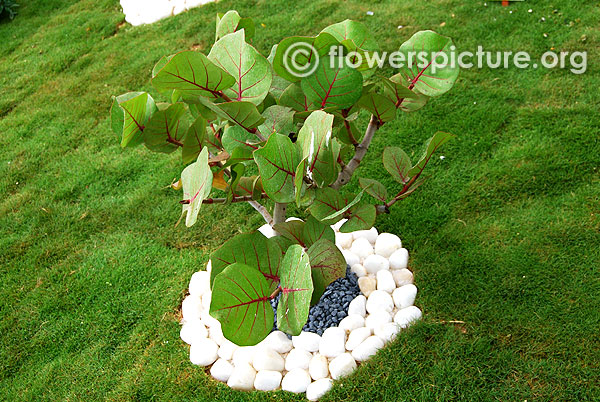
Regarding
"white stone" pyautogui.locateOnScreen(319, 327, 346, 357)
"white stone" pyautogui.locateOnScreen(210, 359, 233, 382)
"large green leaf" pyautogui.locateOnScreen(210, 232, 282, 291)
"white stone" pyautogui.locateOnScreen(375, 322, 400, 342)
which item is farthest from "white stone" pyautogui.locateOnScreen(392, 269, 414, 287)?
"large green leaf" pyautogui.locateOnScreen(210, 232, 282, 291)

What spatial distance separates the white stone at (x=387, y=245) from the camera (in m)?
2.22

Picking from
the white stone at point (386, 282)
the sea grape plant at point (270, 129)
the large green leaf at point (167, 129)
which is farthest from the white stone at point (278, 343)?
the large green leaf at point (167, 129)

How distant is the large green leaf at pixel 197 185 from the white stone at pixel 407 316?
115 centimetres

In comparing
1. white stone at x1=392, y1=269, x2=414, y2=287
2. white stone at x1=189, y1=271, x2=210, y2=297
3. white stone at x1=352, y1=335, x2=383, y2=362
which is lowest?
white stone at x1=392, y1=269, x2=414, y2=287

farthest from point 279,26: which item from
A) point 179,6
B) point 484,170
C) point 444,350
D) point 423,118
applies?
point 444,350

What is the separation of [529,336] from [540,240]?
1.64ft

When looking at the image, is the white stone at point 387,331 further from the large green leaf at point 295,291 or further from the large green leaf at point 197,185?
the large green leaf at point 197,185

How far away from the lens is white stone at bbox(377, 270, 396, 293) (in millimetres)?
2033

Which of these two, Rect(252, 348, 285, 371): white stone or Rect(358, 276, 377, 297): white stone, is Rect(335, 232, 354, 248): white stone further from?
Rect(252, 348, 285, 371): white stone

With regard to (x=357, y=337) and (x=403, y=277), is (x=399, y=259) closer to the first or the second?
(x=403, y=277)

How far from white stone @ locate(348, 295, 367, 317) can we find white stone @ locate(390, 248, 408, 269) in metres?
0.25

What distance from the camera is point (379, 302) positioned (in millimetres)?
1947

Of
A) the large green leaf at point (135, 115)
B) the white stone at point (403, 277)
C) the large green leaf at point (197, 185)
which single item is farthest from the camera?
the white stone at point (403, 277)

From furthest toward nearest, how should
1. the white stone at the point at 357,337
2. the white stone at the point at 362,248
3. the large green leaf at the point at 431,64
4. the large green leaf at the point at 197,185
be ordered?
the white stone at the point at 362,248 < the white stone at the point at 357,337 < the large green leaf at the point at 431,64 < the large green leaf at the point at 197,185
